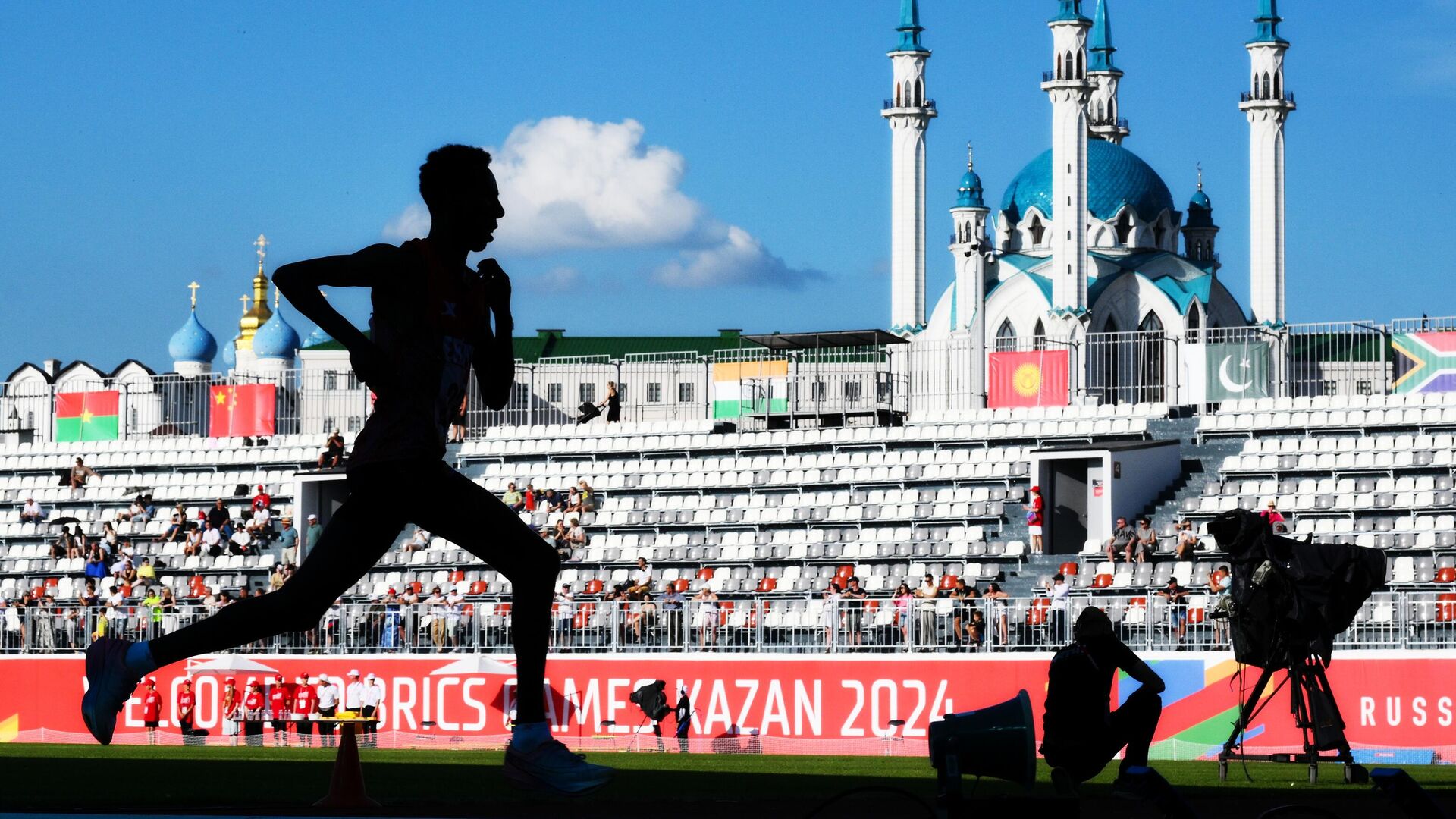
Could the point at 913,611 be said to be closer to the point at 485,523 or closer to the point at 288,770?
the point at 288,770

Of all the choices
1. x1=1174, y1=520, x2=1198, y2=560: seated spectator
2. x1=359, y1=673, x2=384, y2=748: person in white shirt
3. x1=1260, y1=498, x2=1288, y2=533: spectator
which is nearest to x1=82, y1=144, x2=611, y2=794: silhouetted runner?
x1=1260, y1=498, x2=1288, y2=533: spectator

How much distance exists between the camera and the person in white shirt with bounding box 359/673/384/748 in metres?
25.1

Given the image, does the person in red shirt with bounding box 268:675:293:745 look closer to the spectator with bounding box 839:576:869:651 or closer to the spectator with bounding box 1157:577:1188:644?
the spectator with bounding box 839:576:869:651

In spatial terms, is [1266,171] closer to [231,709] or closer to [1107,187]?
[1107,187]

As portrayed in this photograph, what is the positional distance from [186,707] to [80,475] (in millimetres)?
12657

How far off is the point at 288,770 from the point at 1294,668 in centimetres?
682

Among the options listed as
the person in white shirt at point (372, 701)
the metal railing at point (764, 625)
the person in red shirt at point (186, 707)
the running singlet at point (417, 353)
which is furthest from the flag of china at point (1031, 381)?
the running singlet at point (417, 353)

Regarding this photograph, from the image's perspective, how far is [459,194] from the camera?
6.47 metres

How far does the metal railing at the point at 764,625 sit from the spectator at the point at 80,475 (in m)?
9.78

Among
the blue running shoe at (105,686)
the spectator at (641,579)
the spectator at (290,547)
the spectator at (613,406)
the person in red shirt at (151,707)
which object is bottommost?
the person in red shirt at (151,707)

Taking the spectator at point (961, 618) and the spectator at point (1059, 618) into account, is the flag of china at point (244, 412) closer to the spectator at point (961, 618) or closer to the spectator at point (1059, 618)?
the spectator at point (961, 618)

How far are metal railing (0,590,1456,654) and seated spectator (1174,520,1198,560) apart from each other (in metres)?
1.66

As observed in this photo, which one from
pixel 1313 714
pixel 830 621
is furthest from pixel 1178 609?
pixel 1313 714

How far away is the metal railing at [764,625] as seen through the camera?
22359mm
